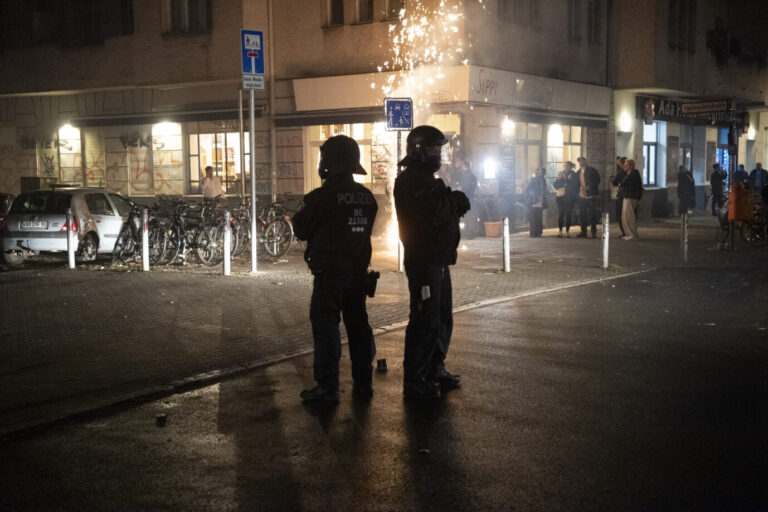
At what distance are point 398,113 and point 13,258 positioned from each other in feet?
26.2

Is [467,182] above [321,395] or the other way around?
above

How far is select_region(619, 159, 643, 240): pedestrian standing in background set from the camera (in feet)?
70.3

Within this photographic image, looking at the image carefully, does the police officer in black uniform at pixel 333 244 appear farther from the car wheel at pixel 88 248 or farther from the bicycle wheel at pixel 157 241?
the car wheel at pixel 88 248

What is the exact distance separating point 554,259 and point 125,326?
951 centimetres

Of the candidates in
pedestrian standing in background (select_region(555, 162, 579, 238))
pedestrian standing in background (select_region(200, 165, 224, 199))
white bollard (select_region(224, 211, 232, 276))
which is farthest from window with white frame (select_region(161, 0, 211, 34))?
white bollard (select_region(224, 211, 232, 276))

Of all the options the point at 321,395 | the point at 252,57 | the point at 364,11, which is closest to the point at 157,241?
the point at 252,57

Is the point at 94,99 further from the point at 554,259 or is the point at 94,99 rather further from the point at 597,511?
the point at 597,511

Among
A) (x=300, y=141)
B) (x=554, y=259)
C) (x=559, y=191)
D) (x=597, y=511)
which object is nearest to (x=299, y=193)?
(x=300, y=141)

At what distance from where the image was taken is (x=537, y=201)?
74.9 ft

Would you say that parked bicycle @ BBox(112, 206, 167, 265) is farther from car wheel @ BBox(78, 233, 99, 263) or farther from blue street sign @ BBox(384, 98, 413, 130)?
blue street sign @ BBox(384, 98, 413, 130)

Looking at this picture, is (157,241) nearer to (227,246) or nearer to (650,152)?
(227,246)

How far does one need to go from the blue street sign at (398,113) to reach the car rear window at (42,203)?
246 inches

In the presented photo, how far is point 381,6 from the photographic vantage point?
22594 millimetres

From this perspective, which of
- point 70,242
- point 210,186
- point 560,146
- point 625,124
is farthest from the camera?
point 625,124
